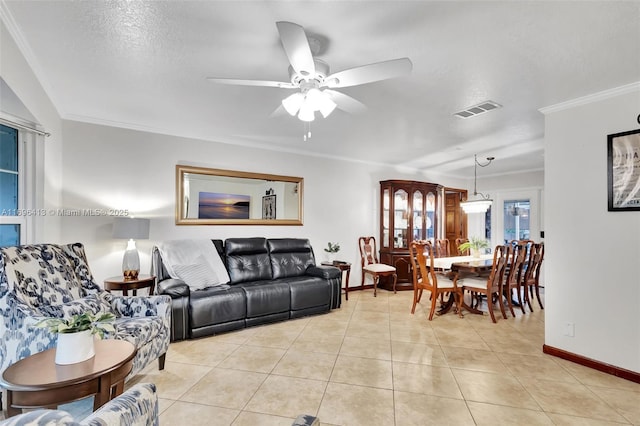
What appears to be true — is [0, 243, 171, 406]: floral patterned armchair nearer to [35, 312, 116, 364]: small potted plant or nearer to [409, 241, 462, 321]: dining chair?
[35, 312, 116, 364]: small potted plant

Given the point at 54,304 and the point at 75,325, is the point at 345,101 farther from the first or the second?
the point at 54,304

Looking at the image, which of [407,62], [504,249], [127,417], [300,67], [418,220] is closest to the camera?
[127,417]

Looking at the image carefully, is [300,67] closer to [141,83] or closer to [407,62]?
[407,62]

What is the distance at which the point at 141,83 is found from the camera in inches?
103

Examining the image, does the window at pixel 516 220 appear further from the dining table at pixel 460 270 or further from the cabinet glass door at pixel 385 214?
the cabinet glass door at pixel 385 214

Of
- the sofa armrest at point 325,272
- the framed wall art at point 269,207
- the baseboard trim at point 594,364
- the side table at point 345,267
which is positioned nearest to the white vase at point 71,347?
the sofa armrest at point 325,272

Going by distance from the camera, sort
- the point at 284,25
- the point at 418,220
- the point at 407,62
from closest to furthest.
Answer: the point at 284,25
the point at 407,62
the point at 418,220

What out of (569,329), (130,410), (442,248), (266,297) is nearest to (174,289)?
(266,297)

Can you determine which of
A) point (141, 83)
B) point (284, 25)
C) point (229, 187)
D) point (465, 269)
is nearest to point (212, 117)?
point (141, 83)

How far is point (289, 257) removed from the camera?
14.9 ft

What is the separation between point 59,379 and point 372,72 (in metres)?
2.26

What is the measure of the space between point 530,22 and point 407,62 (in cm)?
77

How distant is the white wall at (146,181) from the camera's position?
343cm

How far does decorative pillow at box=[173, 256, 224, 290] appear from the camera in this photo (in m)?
3.50
